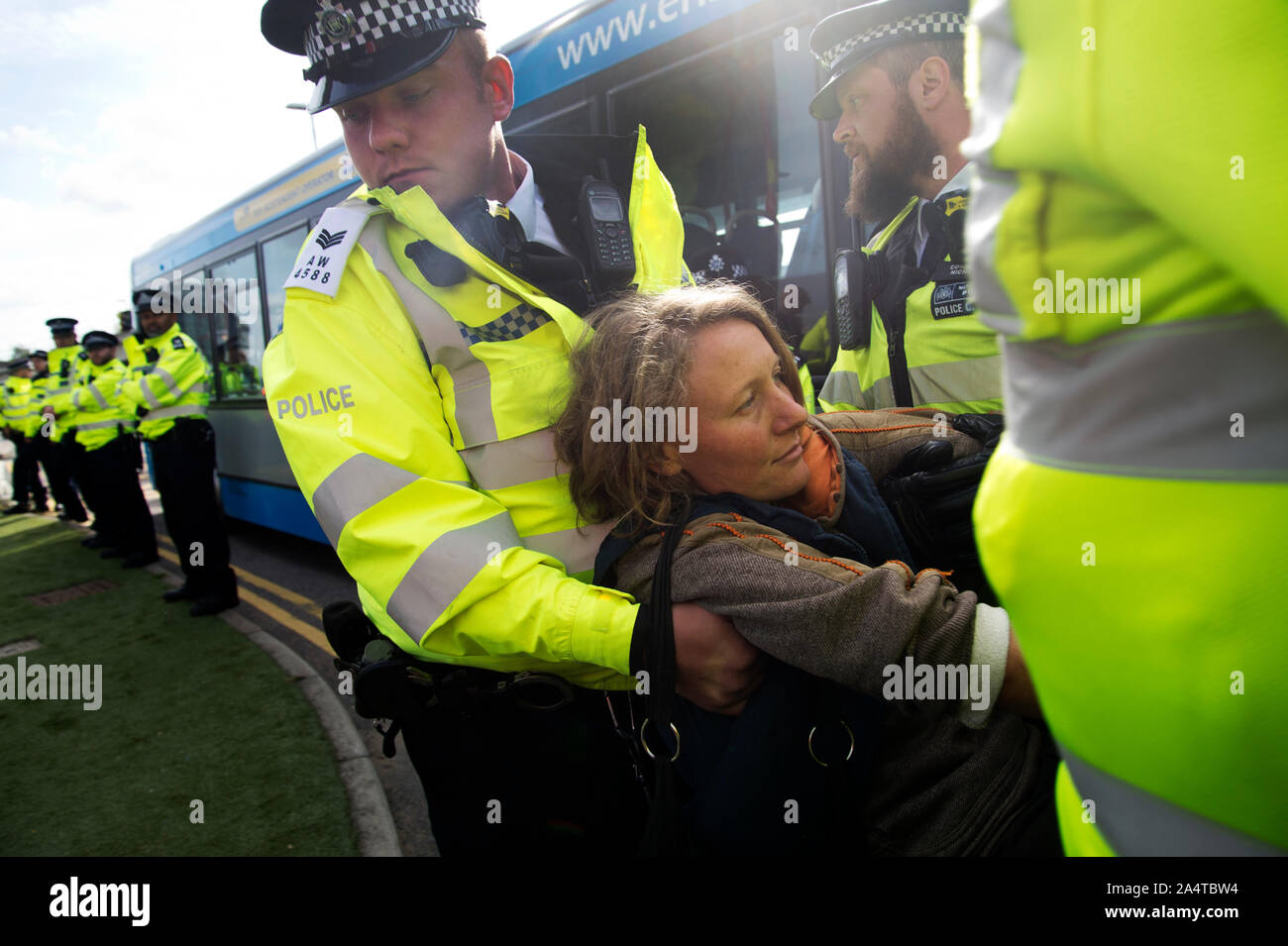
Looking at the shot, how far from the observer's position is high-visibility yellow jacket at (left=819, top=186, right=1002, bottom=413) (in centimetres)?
201

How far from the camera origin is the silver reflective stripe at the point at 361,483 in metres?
1.29

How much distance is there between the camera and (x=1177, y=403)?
1.82 ft

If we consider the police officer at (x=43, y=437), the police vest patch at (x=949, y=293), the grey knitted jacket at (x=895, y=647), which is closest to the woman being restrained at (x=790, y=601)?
the grey knitted jacket at (x=895, y=647)

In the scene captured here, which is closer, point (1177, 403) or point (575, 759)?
point (1177, 403)

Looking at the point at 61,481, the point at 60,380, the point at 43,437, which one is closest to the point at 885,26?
the point at 60,380

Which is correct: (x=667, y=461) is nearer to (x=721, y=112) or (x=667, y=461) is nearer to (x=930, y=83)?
(x=930, y=83)

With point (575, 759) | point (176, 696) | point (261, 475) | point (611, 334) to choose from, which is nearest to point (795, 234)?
point (611, 334)

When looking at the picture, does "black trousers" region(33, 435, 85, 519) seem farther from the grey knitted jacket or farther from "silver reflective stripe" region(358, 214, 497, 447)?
the grey knitted jacket

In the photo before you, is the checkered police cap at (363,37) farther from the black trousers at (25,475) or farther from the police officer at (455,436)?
the black trousers at (25,475)

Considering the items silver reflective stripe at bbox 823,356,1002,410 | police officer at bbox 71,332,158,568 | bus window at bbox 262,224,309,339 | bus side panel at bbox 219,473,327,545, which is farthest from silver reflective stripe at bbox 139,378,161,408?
silver reflective stripe at bbox 823,356,1002,410

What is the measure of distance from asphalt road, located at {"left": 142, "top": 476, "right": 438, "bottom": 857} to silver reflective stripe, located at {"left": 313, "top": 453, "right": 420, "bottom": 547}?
1393 millimetres

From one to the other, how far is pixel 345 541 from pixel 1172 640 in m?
1.21
